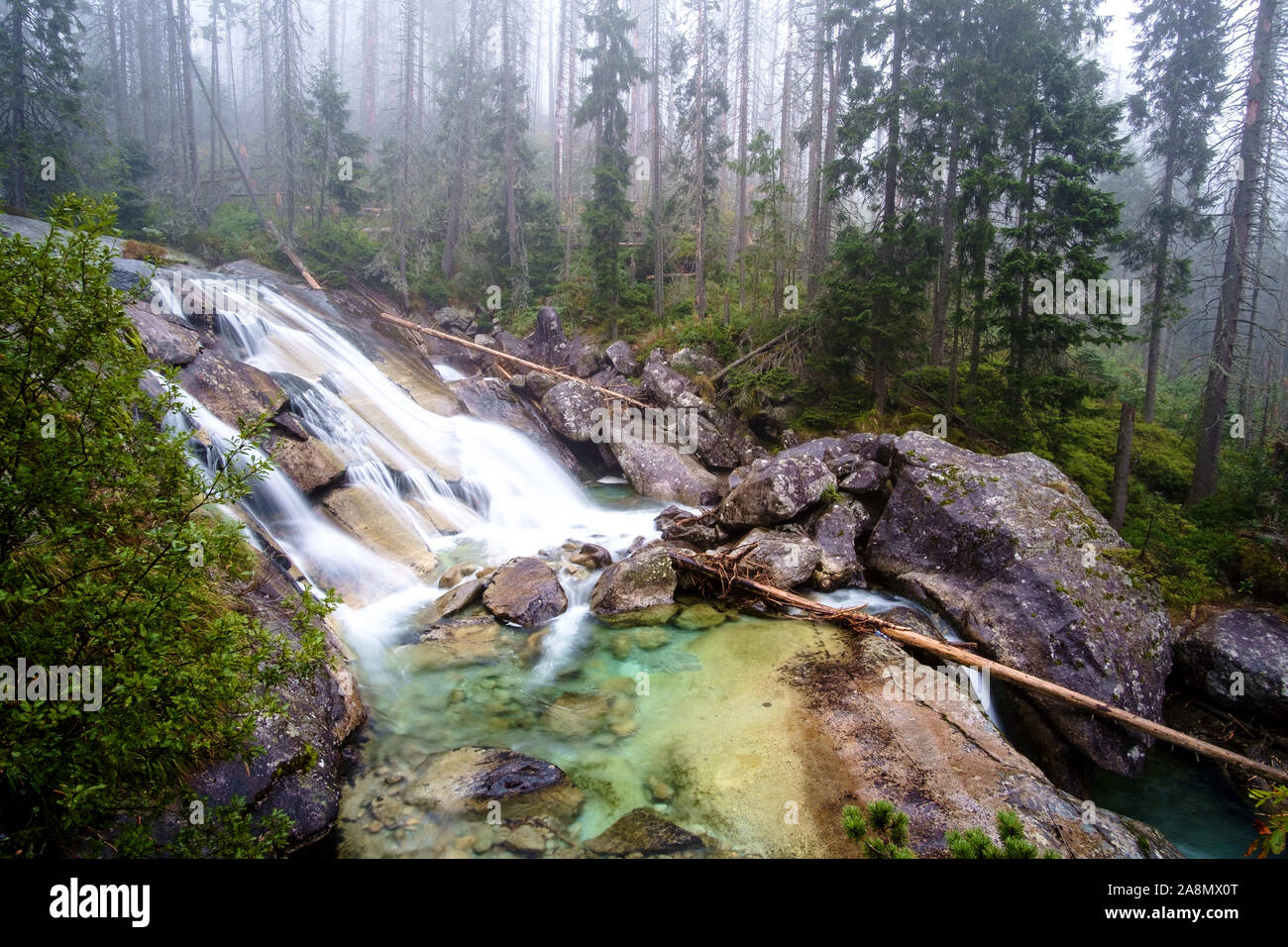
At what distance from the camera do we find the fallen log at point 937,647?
6.96 metres

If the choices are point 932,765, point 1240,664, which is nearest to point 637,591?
point 932,765

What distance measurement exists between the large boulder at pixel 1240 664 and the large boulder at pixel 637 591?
7648 millimetres

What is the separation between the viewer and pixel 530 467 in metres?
16.1

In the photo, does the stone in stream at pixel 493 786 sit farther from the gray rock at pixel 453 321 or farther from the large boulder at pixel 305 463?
the gray rock at pixel 453 321

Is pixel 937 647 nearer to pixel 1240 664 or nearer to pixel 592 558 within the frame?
pixel 1240 664

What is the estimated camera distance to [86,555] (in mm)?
3352

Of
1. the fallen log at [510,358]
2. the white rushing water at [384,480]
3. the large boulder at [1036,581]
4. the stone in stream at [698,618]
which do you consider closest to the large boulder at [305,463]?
the white rushing water at [384,480]

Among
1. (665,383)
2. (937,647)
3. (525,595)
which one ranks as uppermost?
(665,383)

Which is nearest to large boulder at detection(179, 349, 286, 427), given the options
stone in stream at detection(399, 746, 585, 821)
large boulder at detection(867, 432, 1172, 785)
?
stone in stream at detection(399, 746, 585, 821)

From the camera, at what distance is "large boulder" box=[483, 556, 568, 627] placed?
9.72 meters

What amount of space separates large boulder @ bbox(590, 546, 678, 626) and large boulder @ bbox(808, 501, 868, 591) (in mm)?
2676

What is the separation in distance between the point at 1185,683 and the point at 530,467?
13.6 m

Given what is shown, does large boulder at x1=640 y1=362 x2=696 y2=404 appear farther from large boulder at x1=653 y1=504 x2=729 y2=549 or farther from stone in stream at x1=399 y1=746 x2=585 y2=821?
stone in stream at x1=399 y1=746 x2=585 y2=821

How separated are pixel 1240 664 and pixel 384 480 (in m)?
14.9
